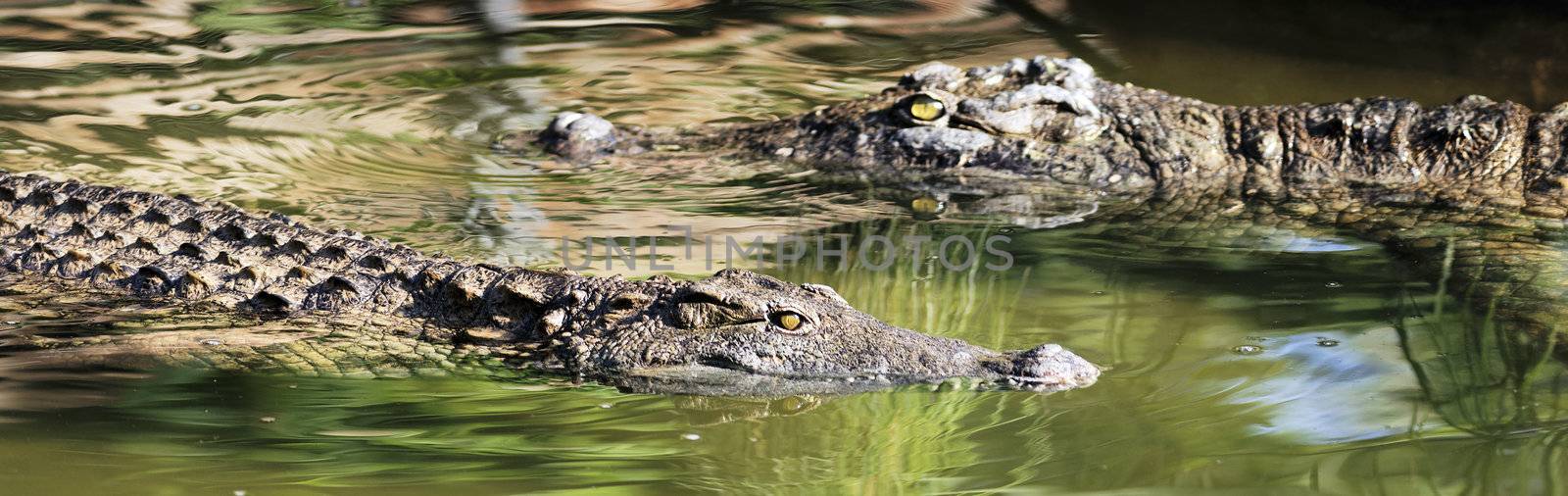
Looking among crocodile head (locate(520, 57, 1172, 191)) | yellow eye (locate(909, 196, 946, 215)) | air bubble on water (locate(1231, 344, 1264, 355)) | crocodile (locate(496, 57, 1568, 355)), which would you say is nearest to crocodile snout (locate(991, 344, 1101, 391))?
air bubble on water (locate(1231, 344, 1264, 355))

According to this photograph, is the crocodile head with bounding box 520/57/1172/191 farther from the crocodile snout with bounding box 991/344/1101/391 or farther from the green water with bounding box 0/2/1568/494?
the crocodile snout with bounding box 991/344/1101/391

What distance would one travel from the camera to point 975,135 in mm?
7012

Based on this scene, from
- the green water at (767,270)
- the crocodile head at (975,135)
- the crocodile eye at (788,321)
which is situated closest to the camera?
the green water at (767,270)

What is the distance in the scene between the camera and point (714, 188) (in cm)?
673

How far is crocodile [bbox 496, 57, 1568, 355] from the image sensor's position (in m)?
6.16

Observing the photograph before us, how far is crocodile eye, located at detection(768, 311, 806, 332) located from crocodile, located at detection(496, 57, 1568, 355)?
246cm

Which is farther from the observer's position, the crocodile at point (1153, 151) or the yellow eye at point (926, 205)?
the yellow eye at point (926, 205)

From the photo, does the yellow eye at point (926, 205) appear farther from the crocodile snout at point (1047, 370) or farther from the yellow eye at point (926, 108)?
the crocodile snout at point (1047, 370)


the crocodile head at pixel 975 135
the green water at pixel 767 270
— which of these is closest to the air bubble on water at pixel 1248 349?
the green water at pixel 767 270

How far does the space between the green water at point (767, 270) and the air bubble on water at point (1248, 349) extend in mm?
14

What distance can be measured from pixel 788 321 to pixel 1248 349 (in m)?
1.37

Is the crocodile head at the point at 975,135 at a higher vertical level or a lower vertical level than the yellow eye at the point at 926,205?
higher

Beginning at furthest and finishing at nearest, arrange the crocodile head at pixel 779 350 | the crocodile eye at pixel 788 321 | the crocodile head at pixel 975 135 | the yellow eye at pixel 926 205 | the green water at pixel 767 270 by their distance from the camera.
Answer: the crocodile head at pixel 975 135, the yellow eye at pixel 926 205, the crocodile eye at pixel 788 321, the crocodile head at pixel 779 350, the green water at pixel 767 270

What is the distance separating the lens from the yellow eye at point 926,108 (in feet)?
23.1
